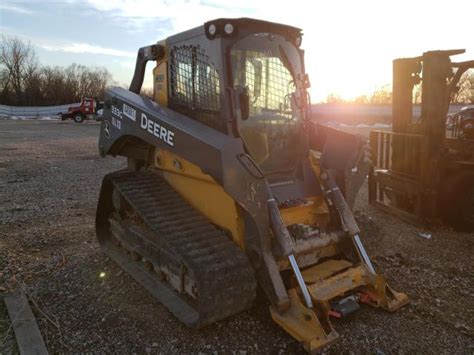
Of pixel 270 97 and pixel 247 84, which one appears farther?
pixel 270 97

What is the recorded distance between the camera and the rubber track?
10.4 ft

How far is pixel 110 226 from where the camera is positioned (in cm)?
519

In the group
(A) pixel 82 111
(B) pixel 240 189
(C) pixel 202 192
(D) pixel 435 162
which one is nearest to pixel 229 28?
(B) pixel 240 189

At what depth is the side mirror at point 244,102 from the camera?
358 centimetres

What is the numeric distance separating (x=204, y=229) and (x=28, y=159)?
11133mm

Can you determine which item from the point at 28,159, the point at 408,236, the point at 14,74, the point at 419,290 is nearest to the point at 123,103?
the point at 419,290

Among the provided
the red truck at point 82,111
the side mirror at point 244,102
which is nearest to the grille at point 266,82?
the side mirror at point 244,102

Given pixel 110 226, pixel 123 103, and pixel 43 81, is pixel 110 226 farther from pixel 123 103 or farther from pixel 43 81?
pixel 43 81

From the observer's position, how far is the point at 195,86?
3.95 m

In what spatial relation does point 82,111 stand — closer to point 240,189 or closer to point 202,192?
point 202,192

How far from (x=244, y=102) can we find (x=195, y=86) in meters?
0.62

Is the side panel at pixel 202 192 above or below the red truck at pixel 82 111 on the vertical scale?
below

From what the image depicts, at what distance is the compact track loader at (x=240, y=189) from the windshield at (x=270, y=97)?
0.01m

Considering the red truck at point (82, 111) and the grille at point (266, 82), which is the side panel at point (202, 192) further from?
the red truck at point (82, 111)
